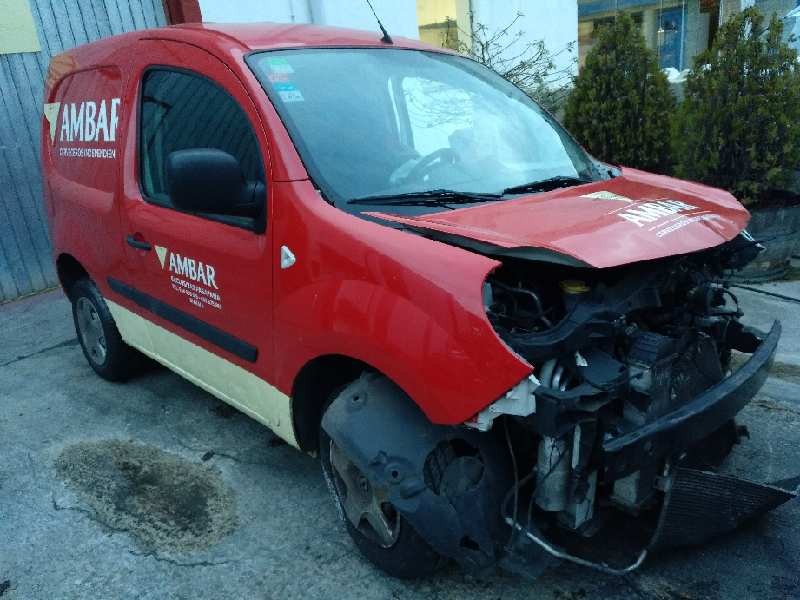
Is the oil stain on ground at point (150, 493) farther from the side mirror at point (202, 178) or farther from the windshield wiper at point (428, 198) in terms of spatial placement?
the windshield wiper at point (428, 198)

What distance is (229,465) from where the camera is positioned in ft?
10.6

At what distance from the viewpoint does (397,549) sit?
2.33m

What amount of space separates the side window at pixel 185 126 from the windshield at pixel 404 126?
213mm

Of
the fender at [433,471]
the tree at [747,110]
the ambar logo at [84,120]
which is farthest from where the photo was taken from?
the tree at [747,110]

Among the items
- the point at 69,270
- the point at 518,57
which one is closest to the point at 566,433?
the point at 69,270

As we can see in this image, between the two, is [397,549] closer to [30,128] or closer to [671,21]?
[30,128]

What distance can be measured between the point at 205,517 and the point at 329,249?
1397mm

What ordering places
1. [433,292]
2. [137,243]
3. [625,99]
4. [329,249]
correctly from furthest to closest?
[625,99] → [137,243] → [329,249] → [433,292]

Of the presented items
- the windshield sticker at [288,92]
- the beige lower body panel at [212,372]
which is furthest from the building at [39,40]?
the windshield sticker at [288,92]

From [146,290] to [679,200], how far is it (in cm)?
249

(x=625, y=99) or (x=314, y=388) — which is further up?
(x=625, y=99)

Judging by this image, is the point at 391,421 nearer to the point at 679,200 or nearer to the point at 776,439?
the point at 679,200

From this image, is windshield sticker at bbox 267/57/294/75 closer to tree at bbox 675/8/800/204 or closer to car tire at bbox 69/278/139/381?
car tire at bbox 69/278/139/381

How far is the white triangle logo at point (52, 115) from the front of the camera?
13.1ft
